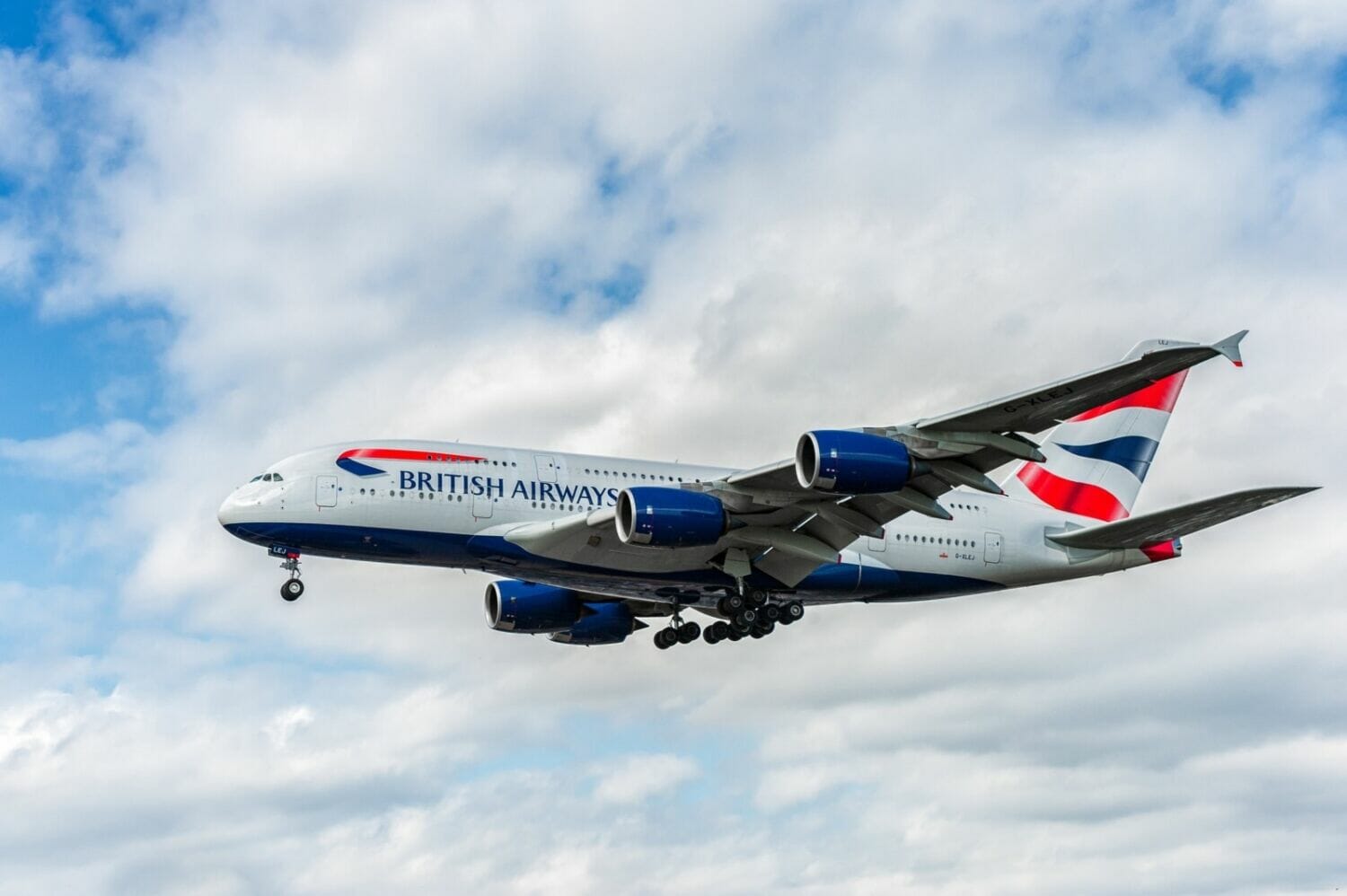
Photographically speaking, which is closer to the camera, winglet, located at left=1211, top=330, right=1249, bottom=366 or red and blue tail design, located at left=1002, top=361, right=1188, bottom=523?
winglet, located at left=1211, top=330, right=1249, bottom=366

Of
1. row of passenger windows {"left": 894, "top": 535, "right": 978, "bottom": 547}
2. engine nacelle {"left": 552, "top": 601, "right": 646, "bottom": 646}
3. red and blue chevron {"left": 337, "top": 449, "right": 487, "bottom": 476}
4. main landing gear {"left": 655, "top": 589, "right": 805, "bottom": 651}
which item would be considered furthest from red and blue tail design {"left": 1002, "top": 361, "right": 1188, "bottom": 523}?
red and blue chevron {"left": 337, "top": 449, "right": 487, "bottom": 476}

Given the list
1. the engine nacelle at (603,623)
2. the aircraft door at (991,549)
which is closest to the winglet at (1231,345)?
the aircraft door at (991,549)

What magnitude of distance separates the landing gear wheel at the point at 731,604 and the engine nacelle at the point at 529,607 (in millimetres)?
6230

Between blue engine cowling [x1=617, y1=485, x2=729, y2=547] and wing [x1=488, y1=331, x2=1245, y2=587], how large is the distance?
767 mm

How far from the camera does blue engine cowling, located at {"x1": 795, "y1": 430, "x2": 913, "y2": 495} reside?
3114 centimetres

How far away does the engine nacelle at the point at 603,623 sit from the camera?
142 ft

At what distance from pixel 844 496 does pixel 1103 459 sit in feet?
44.2

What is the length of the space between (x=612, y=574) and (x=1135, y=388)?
12.9 m

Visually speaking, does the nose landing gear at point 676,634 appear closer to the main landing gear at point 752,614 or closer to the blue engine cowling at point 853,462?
the main landing gear at point 752,614

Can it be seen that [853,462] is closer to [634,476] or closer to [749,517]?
[749,517]

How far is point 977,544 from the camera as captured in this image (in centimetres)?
3956

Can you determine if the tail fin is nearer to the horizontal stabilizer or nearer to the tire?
the horizontal stabilizer

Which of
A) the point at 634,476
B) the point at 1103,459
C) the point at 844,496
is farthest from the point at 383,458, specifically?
the point at 1103,459

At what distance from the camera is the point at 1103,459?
1729 inches
